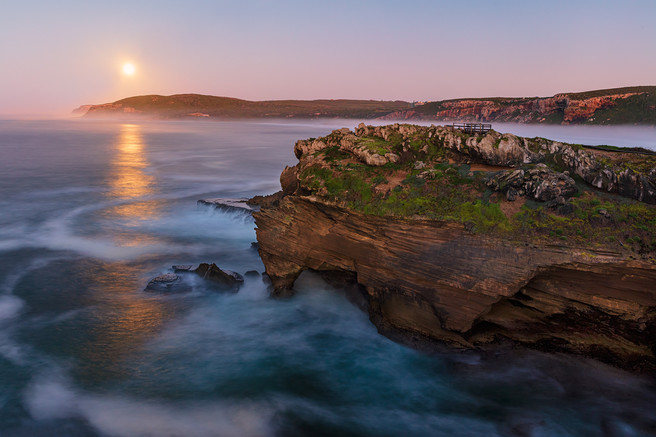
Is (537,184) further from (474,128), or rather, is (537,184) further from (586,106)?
(586,106)

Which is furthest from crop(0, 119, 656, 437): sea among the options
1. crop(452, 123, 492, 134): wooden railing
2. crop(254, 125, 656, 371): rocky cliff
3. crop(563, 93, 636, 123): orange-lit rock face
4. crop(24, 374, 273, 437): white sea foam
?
crop(563, 93, 636, 123): orange-lit rock face

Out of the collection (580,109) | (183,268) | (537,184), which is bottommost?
(183,268)

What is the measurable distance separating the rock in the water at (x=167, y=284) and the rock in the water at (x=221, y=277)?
4.17ft

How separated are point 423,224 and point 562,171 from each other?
694 cm

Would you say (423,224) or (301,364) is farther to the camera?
(301,364)

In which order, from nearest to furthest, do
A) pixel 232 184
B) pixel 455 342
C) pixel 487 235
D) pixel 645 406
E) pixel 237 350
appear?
pixel 645 406, pixel 487 235, pixel 455 342, pixel 237 350, pixel 232 184

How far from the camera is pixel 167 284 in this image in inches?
923

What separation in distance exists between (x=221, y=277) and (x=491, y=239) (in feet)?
48.8

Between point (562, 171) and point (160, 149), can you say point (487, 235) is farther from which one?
point (160, 149)

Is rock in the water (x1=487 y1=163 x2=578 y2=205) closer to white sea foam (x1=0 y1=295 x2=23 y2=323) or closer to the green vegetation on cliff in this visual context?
the green vegetation on cliff

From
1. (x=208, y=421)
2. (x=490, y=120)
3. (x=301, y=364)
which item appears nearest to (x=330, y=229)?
(x=301, y=364)

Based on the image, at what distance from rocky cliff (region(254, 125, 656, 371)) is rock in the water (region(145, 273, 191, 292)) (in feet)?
22.2

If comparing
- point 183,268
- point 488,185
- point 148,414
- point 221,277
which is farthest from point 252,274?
point 488,185

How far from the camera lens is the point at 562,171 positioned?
17.7 m
